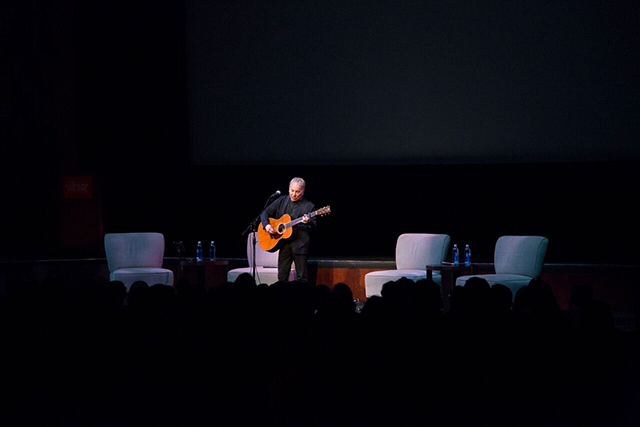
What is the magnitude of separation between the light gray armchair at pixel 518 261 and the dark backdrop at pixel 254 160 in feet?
4.58

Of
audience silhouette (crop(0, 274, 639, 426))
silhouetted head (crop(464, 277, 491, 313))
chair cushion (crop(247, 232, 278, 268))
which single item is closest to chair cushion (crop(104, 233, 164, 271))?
chair cushion (crop(247, 232, 278, 268))

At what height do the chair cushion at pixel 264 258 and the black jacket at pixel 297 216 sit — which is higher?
the black jacket at pixel 297 216

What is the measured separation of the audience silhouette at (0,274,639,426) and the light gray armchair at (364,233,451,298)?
3.90 m

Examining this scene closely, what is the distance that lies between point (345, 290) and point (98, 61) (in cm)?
705

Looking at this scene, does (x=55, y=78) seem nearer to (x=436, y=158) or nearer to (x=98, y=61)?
(x=98, y=61)

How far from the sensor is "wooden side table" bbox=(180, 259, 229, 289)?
6.66 metres

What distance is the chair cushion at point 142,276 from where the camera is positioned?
643 centimetres

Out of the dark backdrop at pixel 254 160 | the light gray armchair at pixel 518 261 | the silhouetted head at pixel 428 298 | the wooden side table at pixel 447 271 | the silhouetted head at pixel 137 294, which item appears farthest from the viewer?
the dark backdrop at pixel 254 160

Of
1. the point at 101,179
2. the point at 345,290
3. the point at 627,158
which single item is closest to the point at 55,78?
the point at 101,179

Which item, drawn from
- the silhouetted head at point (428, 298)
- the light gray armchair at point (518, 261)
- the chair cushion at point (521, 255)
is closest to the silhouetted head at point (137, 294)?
the silhouetted head at point (428, 298)

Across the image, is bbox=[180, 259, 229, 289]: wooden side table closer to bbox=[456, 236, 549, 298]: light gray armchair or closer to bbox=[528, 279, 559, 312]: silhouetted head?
bbox=[456, 236, 549, 298]: light gray armchair

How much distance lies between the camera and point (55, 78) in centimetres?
891

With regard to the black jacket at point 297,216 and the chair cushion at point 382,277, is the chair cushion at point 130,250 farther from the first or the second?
the chair cushion at point 382,277

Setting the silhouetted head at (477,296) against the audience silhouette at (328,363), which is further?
the silhouetted head at (477,296)
